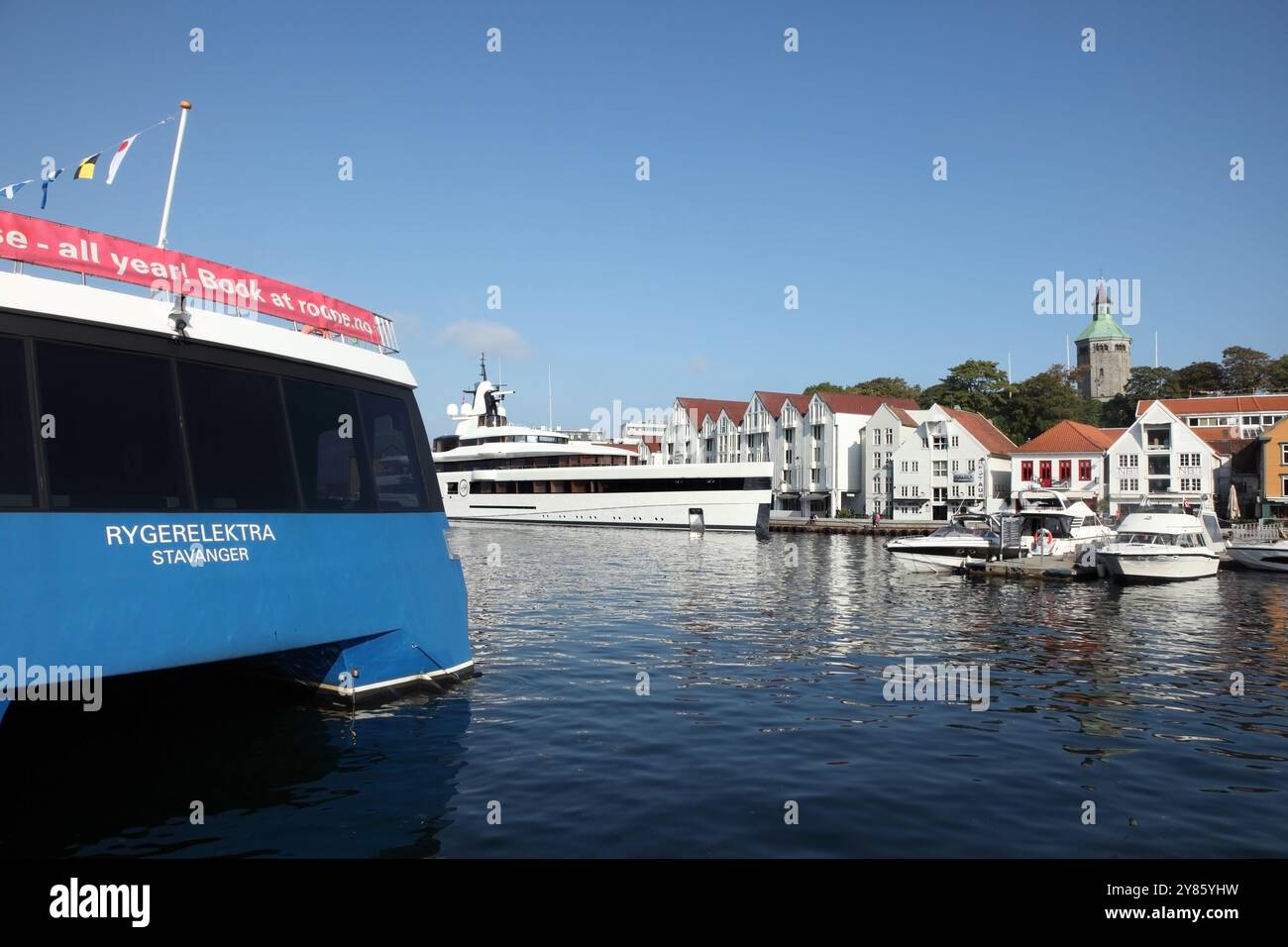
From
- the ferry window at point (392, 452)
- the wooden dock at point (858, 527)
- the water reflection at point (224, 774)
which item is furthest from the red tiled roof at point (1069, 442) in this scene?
the ferry window at point (392, 452)

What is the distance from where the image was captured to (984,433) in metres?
82.9

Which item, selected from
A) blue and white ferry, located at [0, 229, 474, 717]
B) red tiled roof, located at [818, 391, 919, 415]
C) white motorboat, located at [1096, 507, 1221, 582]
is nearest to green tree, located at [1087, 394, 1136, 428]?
red tiled roof, located at [818, 391, 919, 415]

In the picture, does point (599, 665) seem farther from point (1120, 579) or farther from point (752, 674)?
point (1120, 579)

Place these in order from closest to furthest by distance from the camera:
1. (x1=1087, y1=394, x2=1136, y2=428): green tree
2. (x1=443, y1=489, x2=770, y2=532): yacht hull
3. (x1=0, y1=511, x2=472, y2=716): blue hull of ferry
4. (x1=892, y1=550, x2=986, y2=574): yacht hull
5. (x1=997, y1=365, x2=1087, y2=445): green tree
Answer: (x1=0, y1=511, x2=472, y2=716): blue hull of ferry, (x1=892, y1=550, x2=986, y2=574): yacht hull, (x1=443, y1=489, x2=770, y2=532): yacht hull, (x1=997, y1=365, x2=1087, y2=445): green tree, (x1=1087, y1=394, x2=1136, y2=428): green tree

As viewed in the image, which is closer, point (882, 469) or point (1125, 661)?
point (1125, 661)

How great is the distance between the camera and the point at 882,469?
86.6 metres

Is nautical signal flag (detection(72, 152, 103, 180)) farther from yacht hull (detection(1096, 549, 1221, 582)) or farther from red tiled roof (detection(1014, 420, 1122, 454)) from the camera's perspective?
red tiled roof (detection(1014, 420, 1122, 454))

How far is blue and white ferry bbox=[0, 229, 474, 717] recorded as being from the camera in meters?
7.31

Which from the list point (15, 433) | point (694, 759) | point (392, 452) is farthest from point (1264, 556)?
point (15, 433)

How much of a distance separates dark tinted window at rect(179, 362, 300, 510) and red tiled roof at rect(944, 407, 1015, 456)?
77.7 metres

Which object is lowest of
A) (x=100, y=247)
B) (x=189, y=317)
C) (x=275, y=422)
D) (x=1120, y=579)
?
(x=1120, y=579)

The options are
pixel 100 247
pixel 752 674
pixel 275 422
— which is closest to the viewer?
pixel 100 247
